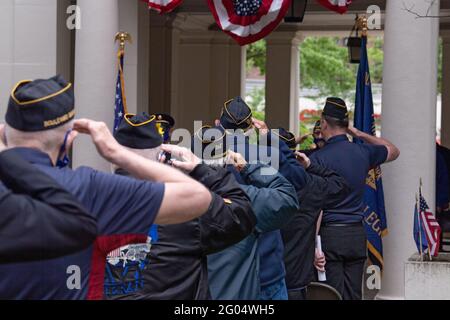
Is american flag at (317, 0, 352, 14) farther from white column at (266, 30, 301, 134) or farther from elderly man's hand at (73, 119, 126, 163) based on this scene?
white column at (266, 30, 301, 134)

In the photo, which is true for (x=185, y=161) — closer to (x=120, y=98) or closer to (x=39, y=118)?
(x=39, y=118)

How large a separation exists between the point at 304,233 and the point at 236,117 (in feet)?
4.62

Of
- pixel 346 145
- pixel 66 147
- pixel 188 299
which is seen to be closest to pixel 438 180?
pixel 346 145

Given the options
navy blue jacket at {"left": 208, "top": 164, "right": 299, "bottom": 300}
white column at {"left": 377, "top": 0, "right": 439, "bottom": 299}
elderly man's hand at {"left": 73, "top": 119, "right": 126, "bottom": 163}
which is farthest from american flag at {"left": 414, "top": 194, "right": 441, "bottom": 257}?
elderly man's hand at {"left": 73, "top": 119, "right": 126, "bottom": 163}

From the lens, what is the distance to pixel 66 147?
11.3ft

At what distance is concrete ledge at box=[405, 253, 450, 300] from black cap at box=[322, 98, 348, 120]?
222cm

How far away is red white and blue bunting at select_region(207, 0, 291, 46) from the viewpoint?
10539 mm

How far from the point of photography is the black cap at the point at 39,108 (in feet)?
11.0

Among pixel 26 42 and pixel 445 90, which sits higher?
pixel 26 42

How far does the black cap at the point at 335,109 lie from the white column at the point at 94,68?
8.89ft

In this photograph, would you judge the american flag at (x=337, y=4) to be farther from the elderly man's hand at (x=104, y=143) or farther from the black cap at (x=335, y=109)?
the elderly man's hand at (x=104, y=143)

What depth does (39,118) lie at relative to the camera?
11.0 ft

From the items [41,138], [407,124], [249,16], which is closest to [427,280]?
[407,124]

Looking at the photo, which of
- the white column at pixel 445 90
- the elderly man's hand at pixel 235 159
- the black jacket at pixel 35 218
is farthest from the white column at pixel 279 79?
the black jacket at pixel 35 218
